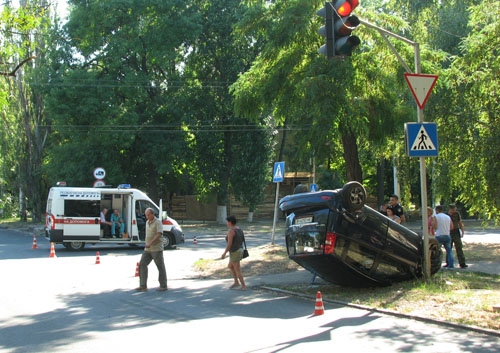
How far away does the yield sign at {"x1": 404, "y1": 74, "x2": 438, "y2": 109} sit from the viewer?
36.4 ft

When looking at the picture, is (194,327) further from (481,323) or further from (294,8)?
(294,8)

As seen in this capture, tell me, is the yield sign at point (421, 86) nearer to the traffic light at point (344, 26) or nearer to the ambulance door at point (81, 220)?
the traffic light at point (344, 26)

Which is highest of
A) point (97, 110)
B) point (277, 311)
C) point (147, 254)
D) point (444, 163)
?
point (97, 110)

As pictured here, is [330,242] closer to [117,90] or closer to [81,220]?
[81,220]

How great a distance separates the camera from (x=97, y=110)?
105ft

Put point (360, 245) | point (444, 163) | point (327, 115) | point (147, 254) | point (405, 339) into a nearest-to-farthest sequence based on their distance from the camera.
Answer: point (405, 339), point (360, 245), point (147, 254), point (327, 115), point (444, 163)

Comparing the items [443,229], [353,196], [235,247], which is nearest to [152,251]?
[235,247]

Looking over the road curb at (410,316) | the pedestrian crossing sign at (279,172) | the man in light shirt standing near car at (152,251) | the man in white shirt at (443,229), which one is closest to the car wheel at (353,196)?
the road curb at (410,316)

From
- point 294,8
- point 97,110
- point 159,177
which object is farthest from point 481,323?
point 159,177

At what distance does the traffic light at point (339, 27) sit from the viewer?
9445 mm

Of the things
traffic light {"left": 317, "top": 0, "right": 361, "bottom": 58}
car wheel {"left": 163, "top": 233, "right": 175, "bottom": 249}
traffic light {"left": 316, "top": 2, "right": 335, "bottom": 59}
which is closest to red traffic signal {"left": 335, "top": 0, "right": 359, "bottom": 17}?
traffic light {"left": 317, "top": 0, "right": 361, "bottom": 58}

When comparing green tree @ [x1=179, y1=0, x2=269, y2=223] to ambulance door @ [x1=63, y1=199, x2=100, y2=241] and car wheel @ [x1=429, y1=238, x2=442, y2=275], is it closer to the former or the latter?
ambulance door @ [x1=63, y1=199, x2=100, y2=241]

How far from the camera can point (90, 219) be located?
21.3 m

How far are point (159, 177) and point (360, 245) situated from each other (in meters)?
31.9
